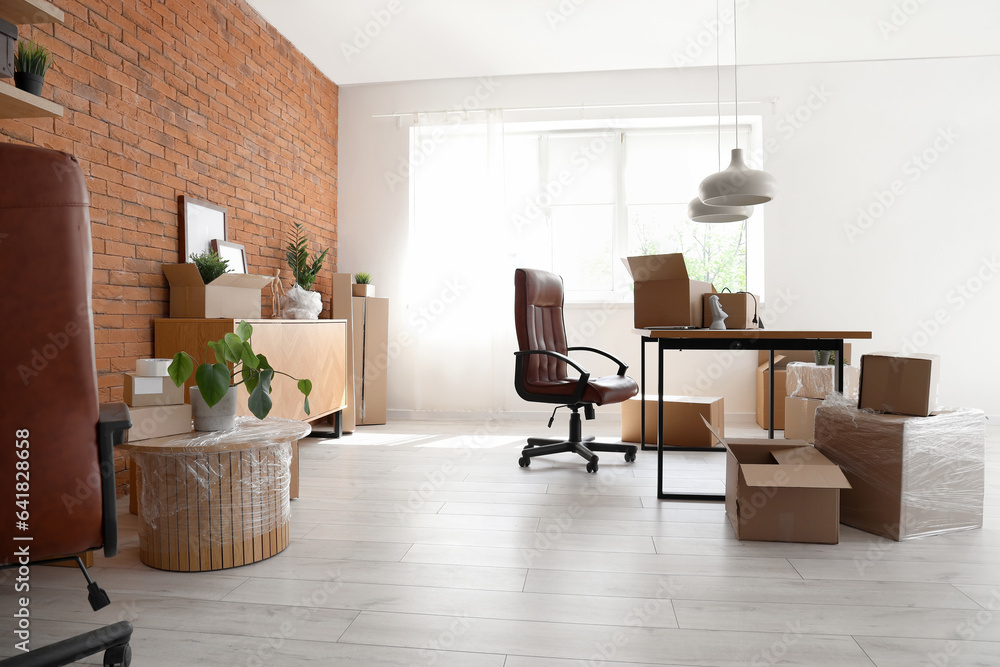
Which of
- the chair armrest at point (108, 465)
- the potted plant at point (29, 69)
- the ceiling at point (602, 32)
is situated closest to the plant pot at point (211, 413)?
the chair armrest at point (108, 465)

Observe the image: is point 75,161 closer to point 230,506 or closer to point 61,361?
point 61,361

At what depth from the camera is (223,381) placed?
207cm

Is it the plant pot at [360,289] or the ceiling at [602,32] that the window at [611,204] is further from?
the plant pot at [360,289]

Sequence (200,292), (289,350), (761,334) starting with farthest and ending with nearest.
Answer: (289,350) → (200,292) → (761,334)

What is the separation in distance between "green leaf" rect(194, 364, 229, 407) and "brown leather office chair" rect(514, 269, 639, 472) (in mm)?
1651

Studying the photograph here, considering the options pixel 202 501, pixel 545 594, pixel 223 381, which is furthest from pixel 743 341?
pixel 202 501

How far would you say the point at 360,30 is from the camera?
4.42 meters

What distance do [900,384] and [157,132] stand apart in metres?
3.64

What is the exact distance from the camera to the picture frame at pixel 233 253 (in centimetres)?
358

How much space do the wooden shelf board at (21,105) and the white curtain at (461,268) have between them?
3.29 m

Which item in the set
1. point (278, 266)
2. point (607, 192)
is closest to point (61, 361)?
point (278, 266)

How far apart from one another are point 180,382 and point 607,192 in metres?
4.16

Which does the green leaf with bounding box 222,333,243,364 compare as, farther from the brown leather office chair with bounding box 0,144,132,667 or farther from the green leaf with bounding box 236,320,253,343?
the brown leather office chair with bounding box 0,144,132,667

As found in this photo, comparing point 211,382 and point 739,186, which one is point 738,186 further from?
point 211,382
